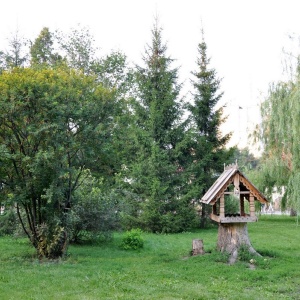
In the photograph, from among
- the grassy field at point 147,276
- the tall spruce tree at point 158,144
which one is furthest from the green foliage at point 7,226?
the tall spruce tree at point 158,144

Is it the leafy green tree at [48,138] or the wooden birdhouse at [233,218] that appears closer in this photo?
the leafy green tree at [48,138]

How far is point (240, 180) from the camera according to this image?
1109 cm

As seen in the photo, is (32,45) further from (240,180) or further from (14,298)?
(14,298)

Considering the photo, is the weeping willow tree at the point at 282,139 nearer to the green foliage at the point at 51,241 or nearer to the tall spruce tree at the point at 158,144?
the tall spruce tree at the point at 158,144

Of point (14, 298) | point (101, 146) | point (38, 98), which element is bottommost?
point (14, 298)

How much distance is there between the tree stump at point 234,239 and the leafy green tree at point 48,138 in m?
4.20

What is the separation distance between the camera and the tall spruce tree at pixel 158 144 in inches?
779

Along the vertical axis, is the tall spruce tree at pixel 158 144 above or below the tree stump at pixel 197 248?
above

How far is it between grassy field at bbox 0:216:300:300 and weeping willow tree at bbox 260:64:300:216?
17.2 feet

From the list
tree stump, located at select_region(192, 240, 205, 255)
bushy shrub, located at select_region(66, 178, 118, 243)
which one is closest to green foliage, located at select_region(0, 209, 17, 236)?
bushy shrub, located at select_region(66, 178, 118, 243)

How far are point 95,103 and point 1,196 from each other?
3.78 m

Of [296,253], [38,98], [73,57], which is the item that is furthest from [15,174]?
[73,57]

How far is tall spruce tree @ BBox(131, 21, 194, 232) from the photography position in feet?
64.9

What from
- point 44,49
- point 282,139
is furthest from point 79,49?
point 282,139
